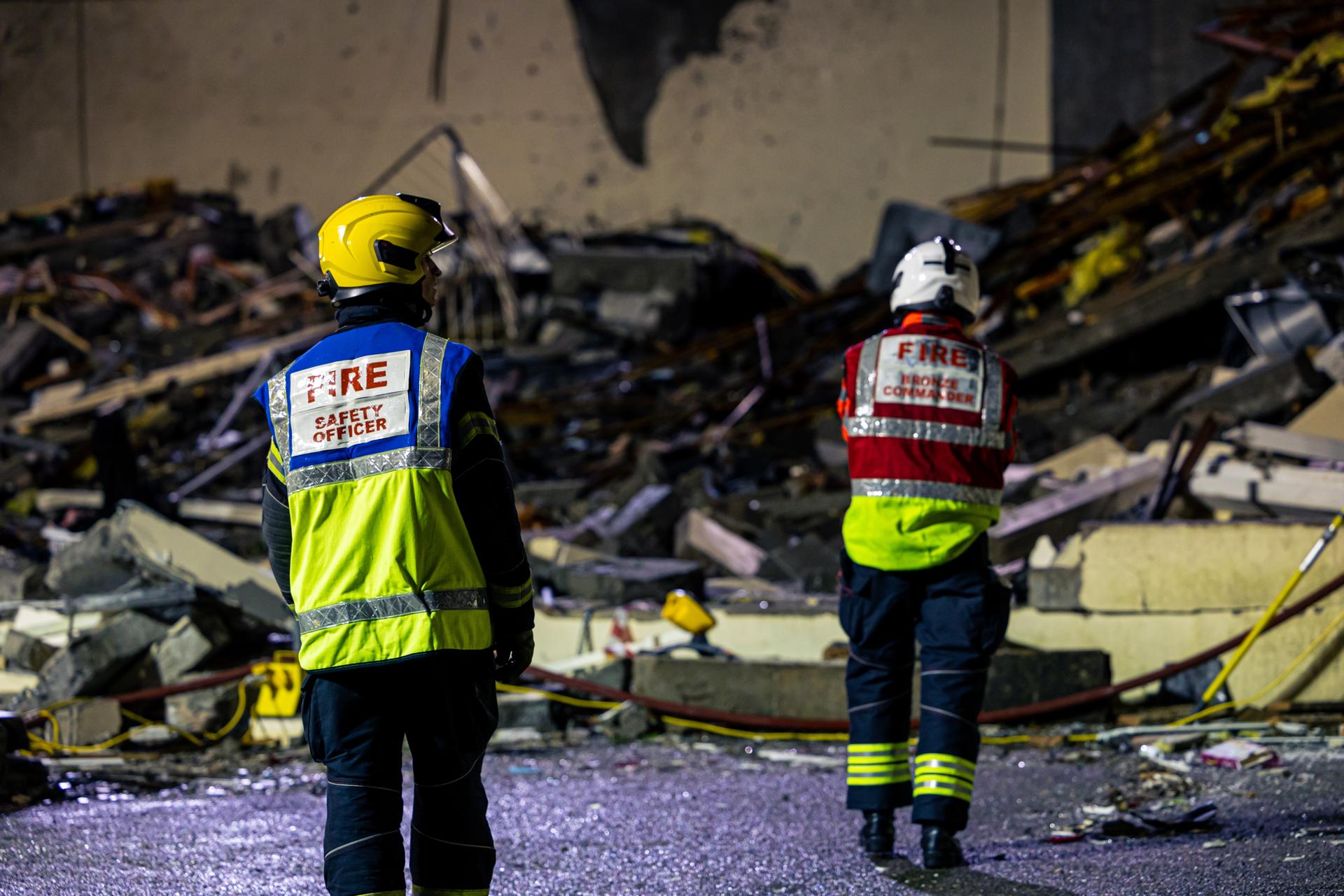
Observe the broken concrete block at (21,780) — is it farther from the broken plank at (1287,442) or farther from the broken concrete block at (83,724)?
the broken plank at (1287,442)

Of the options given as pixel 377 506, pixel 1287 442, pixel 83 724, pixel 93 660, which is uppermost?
pixel 1287 442

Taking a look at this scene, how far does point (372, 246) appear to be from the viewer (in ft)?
8.04

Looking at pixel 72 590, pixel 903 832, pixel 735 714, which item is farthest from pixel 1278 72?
pixel 72 590

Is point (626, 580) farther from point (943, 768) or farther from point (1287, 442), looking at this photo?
point (1287, 442)

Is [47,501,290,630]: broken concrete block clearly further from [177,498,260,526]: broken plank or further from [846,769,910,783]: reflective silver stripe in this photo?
[846,769,910,783]: reflective silver stripe

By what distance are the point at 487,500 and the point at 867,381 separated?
1552 millimetres

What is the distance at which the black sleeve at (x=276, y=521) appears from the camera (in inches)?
97.2

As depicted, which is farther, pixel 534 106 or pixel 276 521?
pixel 534 106

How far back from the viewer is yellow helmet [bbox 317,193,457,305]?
245 centimetres

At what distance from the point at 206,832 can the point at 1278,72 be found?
8.96 meters

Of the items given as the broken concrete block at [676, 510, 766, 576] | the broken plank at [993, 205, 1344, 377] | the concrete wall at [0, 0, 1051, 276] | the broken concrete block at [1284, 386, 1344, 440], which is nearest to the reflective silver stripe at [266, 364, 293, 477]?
the broken concrete block at [676, 510, 766, 576]

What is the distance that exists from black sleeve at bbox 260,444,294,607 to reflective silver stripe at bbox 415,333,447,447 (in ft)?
1.03

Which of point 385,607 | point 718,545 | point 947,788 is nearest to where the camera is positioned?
point 385,607

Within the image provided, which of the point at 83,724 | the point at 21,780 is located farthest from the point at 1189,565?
the point at 83,724
